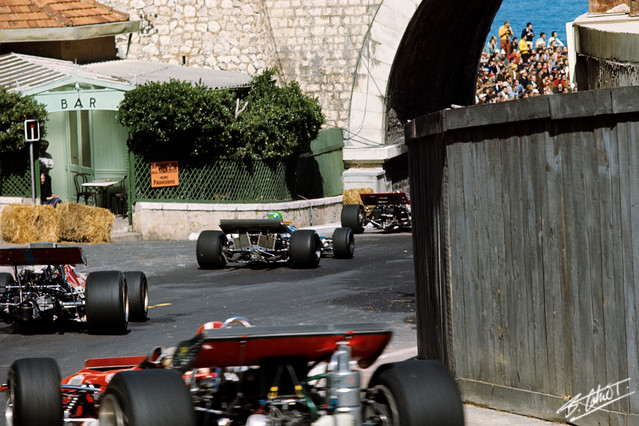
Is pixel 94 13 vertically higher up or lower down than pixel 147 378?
higher up

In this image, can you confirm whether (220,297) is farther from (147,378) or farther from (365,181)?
(365,181)

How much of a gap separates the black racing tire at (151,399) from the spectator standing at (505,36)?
34167 millimetres

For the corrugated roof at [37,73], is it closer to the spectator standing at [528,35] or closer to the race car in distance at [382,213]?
the race car in distance at [382,213]

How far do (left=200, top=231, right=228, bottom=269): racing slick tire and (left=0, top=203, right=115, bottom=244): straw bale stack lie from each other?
4.73 meters

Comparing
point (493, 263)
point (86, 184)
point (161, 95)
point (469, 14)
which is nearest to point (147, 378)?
point (493, 263)

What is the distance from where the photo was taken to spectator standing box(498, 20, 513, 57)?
37.6 m

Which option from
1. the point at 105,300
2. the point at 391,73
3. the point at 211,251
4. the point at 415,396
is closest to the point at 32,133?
the point at 211,251

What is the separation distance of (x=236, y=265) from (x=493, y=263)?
35.8 feet

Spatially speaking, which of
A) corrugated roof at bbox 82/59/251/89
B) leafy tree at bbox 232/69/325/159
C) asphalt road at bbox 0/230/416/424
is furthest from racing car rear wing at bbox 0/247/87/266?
corrugated roof at bbox 82/59/251/89

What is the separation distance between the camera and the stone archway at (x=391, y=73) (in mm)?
26984

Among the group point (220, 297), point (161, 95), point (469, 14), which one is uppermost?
point (469, 14)

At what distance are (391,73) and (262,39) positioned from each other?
3514 mm

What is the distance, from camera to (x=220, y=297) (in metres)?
13.8
